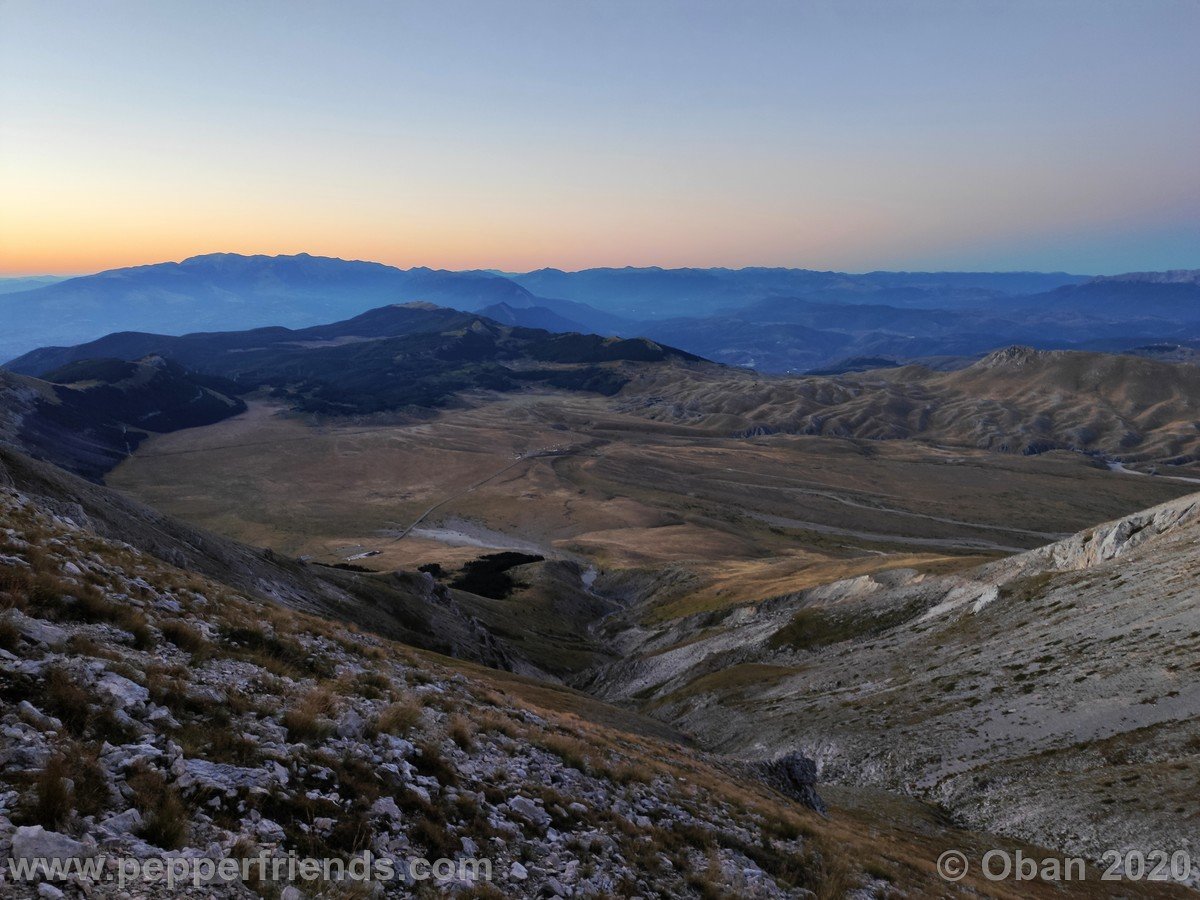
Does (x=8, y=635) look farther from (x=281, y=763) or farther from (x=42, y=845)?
(x=42, y=845)

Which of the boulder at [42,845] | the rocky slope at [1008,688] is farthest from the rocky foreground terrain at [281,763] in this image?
the rocky slope at [1008,688]

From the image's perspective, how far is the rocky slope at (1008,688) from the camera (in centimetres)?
3266

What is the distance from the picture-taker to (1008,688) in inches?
1671

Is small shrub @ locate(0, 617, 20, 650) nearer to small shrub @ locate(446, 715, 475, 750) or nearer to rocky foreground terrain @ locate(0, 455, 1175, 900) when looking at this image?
rocky foreground terrain @ locate(0, 455, 1175, 900)

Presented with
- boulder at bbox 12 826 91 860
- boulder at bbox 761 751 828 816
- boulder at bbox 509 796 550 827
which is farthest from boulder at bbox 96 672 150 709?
boulder at bbox 761 751 828 816

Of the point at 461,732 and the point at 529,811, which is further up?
the point at 461,732

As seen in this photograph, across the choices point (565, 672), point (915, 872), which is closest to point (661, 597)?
point (565, 672)

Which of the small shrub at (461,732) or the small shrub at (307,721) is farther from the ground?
the small shrub at (307,721)

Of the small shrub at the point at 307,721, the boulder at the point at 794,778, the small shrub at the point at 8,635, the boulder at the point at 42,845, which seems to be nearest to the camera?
the boulder at the point at 42,845

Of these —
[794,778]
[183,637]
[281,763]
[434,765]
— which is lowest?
[794,778]

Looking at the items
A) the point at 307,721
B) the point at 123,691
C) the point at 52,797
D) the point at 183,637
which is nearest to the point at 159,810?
the point at 52,797

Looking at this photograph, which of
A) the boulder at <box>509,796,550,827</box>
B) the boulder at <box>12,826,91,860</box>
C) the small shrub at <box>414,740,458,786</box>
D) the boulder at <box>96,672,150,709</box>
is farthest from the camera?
the boulder at <box>509,796,550,827</box>

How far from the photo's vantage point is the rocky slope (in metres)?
32.7

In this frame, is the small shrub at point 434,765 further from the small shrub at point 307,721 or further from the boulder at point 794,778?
the boulder at point 794,778
